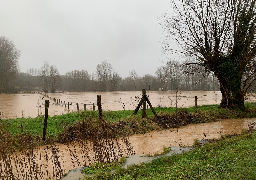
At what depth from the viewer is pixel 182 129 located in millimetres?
11844

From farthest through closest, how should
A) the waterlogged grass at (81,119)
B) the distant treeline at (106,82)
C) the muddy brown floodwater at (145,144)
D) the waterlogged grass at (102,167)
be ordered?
the distant treeline at (106,82), the waterlogged grass at (81,119), the muddy brown floodwater at (145,144), the waterlogged grass at (102,167)

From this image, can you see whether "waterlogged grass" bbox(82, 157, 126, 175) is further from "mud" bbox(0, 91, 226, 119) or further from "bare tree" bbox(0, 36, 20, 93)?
"bare tree" bbox(0, 36, 20, 93)

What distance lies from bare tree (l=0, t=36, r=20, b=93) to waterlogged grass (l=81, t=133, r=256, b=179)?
59803 mm

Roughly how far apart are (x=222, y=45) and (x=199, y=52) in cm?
171

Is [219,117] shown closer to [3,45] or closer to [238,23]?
[238,23]

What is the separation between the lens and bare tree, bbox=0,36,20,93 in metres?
56.0

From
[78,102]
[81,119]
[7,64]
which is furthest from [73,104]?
[7,64]

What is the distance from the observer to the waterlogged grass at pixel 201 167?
437 centimetres

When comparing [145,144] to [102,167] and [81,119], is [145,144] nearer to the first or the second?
[102,167]

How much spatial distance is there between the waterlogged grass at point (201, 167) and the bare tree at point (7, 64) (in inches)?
2354

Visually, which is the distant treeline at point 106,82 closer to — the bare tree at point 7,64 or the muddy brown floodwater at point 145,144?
the bare tree at point 7,64

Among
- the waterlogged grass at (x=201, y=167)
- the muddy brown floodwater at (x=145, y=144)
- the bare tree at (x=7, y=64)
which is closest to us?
the waterlogged grass at (x=201, y=167)

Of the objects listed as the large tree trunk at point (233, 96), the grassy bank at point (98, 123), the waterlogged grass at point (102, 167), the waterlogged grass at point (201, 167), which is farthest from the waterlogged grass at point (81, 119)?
the waterlogged grass at point (201, 167)

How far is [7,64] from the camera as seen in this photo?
57156 millimetres
